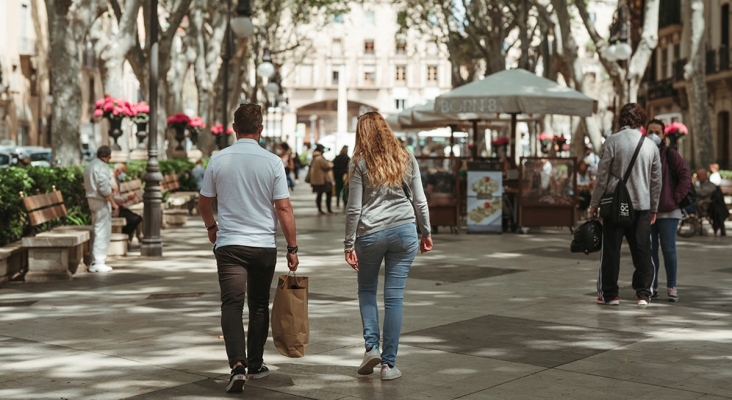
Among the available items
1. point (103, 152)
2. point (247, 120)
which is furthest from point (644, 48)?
point (247, 120)

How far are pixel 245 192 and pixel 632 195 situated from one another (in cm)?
467

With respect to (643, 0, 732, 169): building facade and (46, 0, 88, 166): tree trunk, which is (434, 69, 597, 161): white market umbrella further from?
(643, 0, 732, 169): building facade

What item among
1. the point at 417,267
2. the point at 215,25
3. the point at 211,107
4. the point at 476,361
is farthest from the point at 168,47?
the point at 476,361

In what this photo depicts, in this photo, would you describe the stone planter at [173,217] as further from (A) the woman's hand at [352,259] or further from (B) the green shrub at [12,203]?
(A) the woman's hand at [352,259]

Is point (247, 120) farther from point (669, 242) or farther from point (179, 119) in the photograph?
point (179, 119)

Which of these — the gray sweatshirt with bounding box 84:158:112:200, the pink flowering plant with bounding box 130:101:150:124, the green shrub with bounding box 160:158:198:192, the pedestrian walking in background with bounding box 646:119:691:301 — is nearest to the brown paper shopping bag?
the pedestrian walking in background with bounding box 646:119:691:301

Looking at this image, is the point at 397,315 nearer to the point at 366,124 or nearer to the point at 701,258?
the point at 366,124

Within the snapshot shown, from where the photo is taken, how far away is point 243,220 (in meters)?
6.92

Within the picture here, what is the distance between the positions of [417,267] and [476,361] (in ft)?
20.7

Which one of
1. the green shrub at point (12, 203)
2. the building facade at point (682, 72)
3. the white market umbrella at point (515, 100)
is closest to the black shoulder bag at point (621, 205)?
the green shrub at point (12, 203)

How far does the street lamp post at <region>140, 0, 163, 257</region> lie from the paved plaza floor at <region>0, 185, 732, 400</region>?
1353mm

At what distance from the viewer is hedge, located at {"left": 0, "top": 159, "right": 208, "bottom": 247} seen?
42.4ft

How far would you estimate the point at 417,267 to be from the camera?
1412 cm

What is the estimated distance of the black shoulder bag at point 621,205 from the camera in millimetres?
10344
